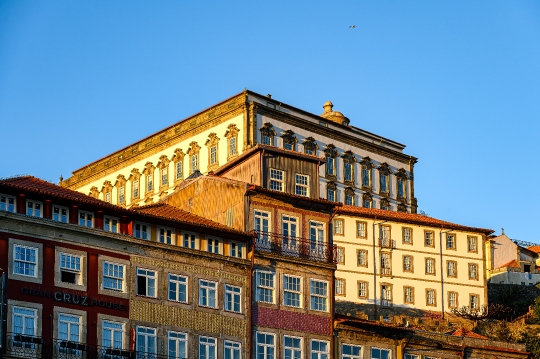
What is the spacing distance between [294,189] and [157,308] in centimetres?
1312

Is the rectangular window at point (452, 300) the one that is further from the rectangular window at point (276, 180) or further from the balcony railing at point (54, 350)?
the balcony railing at point (54, 350)

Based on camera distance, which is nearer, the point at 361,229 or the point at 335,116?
the point at 361,229

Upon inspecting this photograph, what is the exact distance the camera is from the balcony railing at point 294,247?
6762cm

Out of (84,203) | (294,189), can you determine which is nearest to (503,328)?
(294,189)

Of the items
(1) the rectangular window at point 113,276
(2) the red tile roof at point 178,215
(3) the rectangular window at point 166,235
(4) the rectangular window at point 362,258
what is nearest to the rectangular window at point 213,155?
(4) the rectangular window at point 362,258

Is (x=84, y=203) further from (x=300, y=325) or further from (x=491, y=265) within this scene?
(x=491, y=265)

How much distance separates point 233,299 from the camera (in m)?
65.2

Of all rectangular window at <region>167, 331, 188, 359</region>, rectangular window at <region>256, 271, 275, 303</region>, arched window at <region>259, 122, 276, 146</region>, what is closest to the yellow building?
arched window at <region>259, 122, 276, 146</region>

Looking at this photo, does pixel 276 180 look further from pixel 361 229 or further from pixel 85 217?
pixel 361 229

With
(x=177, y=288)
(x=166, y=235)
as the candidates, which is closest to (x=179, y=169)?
(x=166, y=235)

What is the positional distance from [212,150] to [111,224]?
56.3 m

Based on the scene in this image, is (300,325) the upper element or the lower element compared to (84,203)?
lower

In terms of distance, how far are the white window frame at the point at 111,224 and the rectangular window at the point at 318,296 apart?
12059mm

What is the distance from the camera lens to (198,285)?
6400 cm
